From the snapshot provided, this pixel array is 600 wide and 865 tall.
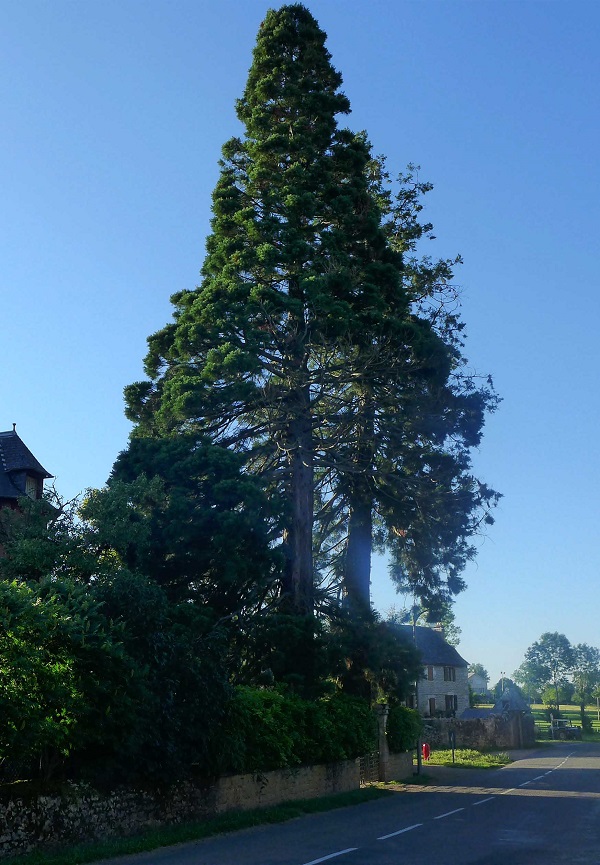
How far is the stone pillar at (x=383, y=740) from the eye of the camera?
35.8 meters

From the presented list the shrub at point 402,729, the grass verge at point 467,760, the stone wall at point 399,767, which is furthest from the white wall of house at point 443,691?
the shrub at point 402,729

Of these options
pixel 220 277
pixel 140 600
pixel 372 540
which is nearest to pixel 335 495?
pixel 372 540

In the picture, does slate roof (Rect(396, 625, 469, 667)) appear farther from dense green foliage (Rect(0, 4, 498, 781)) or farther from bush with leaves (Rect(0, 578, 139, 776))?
bush with leaves (Rect(0, 578, 139, 776))

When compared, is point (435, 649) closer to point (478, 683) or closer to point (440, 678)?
point (440, 678)

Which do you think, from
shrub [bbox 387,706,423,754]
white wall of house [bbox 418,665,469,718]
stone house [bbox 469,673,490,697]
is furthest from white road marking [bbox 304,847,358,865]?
stone house [bbox 469,673,490,697]

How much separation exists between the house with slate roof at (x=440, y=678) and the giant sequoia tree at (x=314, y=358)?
175 feet

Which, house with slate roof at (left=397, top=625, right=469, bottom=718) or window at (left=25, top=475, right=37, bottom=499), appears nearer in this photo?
window at (left=25, top=475, right=37, bottom=499)

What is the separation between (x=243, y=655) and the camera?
3083 centimetres

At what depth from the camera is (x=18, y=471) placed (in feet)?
126

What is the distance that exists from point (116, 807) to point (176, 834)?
56.3 inches

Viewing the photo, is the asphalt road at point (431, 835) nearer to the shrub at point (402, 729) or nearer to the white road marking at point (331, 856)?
the white road marking at point (331, 856)

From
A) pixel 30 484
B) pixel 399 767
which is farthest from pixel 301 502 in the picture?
pixel 399 767

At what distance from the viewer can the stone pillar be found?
35797mm

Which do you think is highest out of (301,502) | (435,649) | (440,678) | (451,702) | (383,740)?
(435,649)
